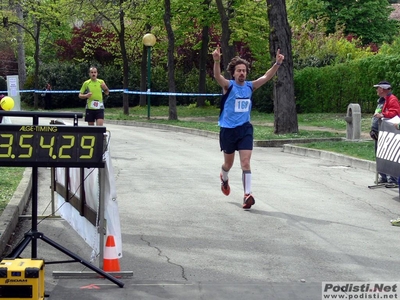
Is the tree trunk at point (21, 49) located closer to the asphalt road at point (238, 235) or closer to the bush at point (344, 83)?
the bush at point (344, 83)

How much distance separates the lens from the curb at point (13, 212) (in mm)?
8273

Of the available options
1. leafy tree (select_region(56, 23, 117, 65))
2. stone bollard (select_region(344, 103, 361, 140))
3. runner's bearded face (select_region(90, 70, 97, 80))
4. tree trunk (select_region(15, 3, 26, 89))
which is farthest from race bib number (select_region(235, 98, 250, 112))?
tree trunk (select_region(15, 3, 26, 89))

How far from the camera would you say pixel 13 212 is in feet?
30.9

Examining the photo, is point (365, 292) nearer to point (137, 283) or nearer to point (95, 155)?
point (137, 283)

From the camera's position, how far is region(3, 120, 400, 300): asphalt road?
6.80 meters

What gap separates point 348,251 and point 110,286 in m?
2.77

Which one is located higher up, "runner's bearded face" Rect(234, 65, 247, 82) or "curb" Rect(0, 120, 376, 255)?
"runner's bearded face" Rect(234, 65, 247, 82)

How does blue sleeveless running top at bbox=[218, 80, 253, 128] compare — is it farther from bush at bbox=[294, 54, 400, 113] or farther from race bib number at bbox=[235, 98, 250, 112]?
bush at bbox=[294, 54, 400, 113]

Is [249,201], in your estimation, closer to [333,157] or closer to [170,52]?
[333,157]

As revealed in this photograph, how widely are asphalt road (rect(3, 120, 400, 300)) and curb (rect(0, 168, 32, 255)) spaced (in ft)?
0.72

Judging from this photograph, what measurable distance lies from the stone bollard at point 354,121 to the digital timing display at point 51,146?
15.7m

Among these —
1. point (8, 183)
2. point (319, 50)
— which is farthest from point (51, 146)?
point (319, 50)

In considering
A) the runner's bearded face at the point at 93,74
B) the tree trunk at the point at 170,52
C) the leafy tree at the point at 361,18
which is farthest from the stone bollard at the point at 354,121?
the leafy tree at the point at 361,18

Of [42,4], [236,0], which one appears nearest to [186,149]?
[236,0]
